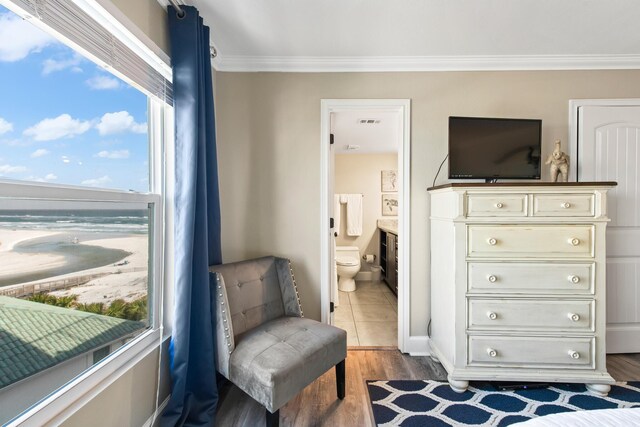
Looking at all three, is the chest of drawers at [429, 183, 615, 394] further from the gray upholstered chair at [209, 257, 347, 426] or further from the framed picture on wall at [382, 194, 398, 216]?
the framed picture on wall at [382, 194, 398, 216]

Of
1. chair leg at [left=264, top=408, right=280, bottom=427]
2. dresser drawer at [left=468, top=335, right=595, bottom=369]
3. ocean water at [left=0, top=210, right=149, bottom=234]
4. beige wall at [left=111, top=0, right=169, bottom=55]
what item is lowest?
chair leg at [left=264, top=408, right=280, bottom=427]

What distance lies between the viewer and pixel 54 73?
1010 millimetres

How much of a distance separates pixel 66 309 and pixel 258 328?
37.9 inches

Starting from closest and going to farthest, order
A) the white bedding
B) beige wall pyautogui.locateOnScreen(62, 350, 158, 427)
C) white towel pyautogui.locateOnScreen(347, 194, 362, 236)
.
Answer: the white bedding
beige wall pyautogui.locateOnScreen(62, 350, 158, 427)
white towel pyautogui.locateOnScreen(347, 194, 362, 236)

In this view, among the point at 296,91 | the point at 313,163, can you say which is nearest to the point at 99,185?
the point at 313,163

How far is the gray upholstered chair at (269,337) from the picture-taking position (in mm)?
1374

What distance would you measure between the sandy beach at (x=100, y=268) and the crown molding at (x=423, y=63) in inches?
60.3

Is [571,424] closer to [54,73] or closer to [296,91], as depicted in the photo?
[54,73]

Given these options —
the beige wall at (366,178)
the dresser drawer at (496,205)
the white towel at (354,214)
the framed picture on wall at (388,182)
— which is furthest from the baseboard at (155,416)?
the framed picture on wall at (388,182)

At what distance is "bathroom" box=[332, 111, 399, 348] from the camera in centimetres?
330

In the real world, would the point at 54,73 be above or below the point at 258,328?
above

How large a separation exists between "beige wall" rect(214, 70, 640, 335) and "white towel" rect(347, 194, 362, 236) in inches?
97.5

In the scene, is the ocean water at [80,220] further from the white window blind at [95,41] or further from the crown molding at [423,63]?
the crown molding at [423,63]

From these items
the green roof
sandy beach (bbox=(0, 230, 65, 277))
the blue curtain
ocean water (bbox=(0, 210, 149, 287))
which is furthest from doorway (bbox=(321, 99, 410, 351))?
sandy beach (bbox=(0, 230, 65, 277))
